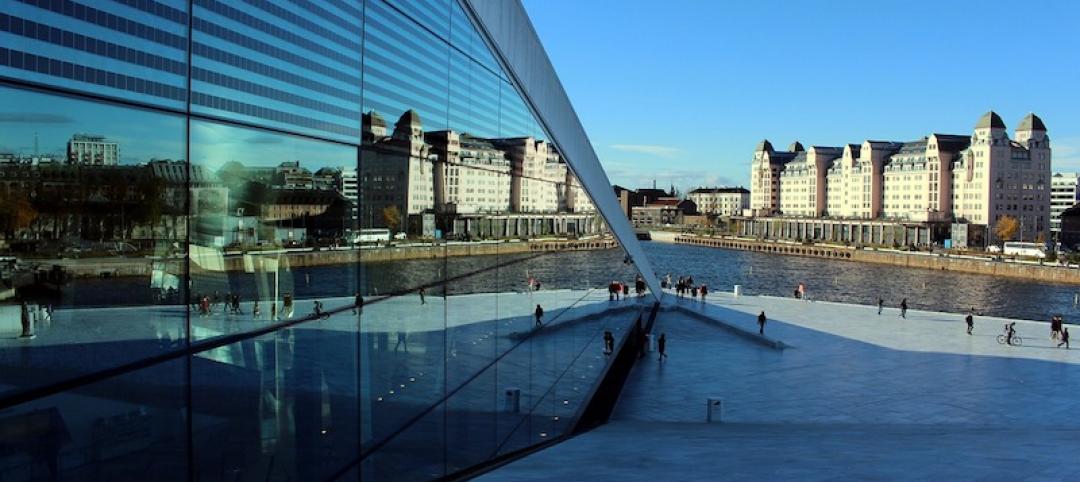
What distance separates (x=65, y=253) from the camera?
7.43ft

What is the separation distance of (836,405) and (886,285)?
43987 mm

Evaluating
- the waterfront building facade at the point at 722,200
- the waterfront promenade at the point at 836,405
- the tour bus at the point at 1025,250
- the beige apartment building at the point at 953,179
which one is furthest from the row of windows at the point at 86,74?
the waterfront building facade at the point at 722,200

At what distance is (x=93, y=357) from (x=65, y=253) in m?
0.29

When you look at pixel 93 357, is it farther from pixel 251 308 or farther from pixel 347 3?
pixel 347 3

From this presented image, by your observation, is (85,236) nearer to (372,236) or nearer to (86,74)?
(86,74)

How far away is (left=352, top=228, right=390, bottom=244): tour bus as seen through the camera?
4.01 metres

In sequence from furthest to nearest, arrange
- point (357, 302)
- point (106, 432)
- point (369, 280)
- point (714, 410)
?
point (714, 410), point (369, 280), point (357, 302), point (106, 432)

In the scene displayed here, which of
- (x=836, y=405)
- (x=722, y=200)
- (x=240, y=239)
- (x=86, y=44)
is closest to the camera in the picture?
(x=86, y=44)

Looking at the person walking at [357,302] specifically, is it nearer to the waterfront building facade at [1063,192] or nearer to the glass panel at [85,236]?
the glass panel at [85,236]

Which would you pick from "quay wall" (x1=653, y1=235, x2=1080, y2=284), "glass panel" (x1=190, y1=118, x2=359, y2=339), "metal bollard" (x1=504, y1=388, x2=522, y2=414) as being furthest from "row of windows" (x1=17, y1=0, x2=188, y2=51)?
"quay wall" (x1=653, y1=235, x2=1080, y2=284)

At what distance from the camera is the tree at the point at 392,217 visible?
429 centimetres

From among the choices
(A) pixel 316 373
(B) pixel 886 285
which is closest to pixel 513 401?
(A) pixel 316 373

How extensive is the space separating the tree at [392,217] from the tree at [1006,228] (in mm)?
89754

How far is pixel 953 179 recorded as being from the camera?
91.3 metres
